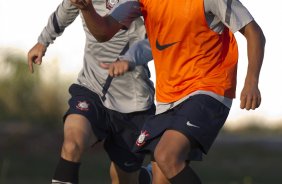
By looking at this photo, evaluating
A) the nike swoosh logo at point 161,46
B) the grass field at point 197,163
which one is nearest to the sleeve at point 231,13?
the nike swoosh logo at point 161,46

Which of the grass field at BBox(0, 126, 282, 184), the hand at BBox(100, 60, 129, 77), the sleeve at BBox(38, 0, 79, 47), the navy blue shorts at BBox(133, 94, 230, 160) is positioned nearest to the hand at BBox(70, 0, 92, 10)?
the hand at BBox(100, 60, 129, 77)

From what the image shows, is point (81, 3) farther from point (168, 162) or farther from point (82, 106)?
point (82, 106)

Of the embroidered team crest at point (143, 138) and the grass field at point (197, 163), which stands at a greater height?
the embroidered team crest at point (143, 138)

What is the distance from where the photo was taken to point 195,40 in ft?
28.3

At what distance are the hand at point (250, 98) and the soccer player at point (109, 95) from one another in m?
2.03

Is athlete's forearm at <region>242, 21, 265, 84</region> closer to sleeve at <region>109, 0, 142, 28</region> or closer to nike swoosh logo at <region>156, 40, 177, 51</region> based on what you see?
nike swoosh logo at <region>156, 40, 177, 51</region>

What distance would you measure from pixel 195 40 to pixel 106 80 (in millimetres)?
1728

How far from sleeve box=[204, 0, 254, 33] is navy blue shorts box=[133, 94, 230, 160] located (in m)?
0.53

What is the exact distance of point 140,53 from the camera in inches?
371

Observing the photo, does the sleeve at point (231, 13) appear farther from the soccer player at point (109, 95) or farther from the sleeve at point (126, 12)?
the soccer player at point (109, 95)

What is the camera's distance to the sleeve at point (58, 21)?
10.3m

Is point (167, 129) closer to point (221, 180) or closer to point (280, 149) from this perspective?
point (221, 180)

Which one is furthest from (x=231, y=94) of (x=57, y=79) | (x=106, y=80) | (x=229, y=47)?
(x=57, y=79)

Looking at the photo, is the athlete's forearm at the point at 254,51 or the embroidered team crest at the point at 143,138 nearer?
the athlete's forearm at the point at 254,51
